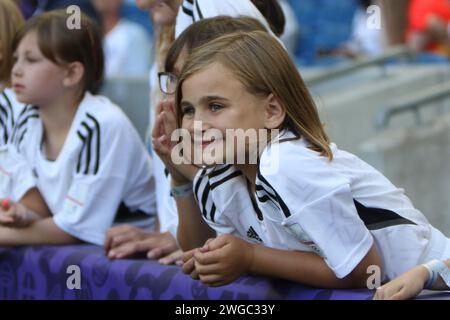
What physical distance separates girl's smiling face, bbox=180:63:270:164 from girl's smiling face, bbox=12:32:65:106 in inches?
47.5

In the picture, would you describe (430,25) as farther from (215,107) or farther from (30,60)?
(215,107)

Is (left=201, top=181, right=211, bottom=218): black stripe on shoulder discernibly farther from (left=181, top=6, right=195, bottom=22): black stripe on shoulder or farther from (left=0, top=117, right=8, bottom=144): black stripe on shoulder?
(left=0, top=117, right=8, bottom=144): black stripe on shoulder

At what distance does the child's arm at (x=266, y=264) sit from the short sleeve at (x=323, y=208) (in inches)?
2.5

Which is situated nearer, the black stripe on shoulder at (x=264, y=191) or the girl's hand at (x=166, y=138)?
the black stripe on shoulder at (x=264, y=191)

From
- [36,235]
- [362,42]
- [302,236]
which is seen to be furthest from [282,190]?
[362,42]

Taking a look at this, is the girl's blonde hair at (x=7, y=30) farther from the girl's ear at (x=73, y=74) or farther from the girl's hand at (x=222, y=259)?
the girl's hand at (x=222, y=259)

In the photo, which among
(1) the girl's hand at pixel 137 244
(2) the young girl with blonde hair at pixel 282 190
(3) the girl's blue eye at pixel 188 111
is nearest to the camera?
(2) the young girl with blonde hair at pixel 282 190

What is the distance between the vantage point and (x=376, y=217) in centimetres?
289

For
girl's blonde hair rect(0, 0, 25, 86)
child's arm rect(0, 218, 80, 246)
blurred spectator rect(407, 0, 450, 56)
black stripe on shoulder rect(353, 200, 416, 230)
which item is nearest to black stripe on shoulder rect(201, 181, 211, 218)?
black stripe on shoulder rect(353, 200, 416, 230)

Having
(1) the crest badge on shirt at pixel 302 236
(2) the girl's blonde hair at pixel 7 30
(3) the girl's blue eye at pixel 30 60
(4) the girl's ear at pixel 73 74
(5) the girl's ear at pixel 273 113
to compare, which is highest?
(2) the girl's blonde hair at pixel 7 30

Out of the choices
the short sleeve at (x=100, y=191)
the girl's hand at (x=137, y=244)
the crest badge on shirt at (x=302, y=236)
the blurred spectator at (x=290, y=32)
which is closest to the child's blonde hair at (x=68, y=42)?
the short sleeve at (x=100, y=191)

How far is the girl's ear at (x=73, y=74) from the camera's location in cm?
404
